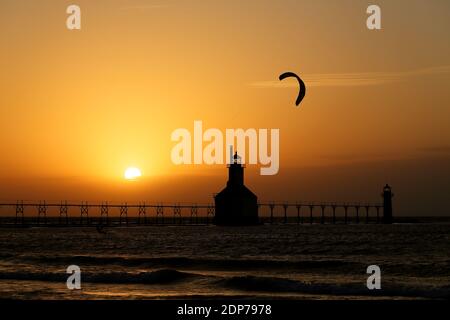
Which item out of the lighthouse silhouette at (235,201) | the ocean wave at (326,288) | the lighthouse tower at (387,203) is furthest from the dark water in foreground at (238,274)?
the lighthouse tower at (387,203)

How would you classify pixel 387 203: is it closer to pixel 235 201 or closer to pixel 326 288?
pixel 235 201

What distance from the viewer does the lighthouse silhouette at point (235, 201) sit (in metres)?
97.1

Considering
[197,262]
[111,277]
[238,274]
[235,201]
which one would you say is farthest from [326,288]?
[235,201]

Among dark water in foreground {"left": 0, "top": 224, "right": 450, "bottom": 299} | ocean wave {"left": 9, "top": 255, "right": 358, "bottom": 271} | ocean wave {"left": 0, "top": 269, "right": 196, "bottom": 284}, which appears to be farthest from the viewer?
ocean wave {"left": 9, "top": 255, "right": 358, "bottom": 271}

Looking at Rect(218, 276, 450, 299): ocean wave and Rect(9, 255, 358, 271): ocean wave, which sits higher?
Rect(218, 276, 450, 299): ocean wave

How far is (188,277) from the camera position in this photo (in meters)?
32.7

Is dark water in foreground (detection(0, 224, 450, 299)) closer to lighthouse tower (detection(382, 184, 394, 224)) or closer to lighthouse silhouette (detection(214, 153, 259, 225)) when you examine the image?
lighthouse silhouette (detection(214, 153, 259, 225))

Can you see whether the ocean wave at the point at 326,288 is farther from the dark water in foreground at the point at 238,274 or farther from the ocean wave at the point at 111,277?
the ocean wave at the point at 111,277

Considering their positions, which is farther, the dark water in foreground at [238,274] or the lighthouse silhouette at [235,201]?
the lighthouse silhouette at [235,201]

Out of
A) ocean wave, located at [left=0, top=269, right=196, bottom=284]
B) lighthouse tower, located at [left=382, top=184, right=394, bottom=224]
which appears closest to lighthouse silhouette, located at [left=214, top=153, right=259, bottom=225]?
lighthouse tower, located at [left=382, top=184, right=394, bottom=224]

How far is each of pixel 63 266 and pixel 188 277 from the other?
352 inches

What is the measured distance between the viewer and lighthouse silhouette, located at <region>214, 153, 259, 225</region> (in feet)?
319

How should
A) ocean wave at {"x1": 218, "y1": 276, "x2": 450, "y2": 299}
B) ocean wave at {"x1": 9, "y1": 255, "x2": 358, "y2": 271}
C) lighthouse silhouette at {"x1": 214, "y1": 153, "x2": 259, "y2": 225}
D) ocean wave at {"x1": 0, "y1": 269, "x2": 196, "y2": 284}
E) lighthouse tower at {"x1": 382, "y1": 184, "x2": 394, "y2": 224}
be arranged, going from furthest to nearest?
lighthouse tower at {"x1": 382, "y1": 184, "x2": 394, "y2": 224} → lighthouse silhouette at {"x1": 214, "y1": 153, "x2": 259, "y2": 225} → ocean wave at {"x1": 9, "y1": 255, "x2": 358, "y2": 271} → ocean wave at {"x1": 0, "y1": 269, "x2": 196, "y2": 284} → ocean wave at {"x1": 218, "y1": 276, "x2": 450, "y2": 299}
